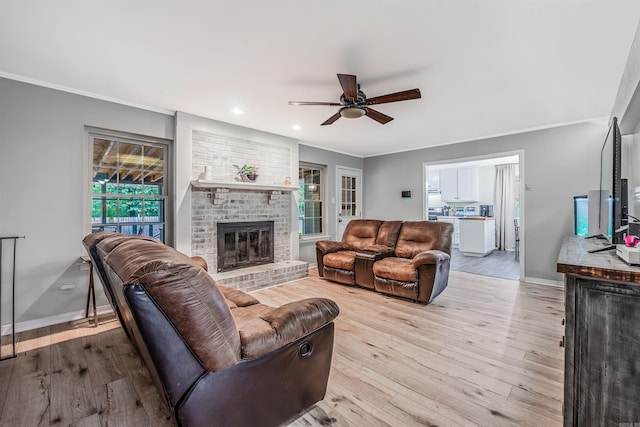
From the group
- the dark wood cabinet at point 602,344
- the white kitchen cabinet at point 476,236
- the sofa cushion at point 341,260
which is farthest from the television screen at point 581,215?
the dark wood cabinet at point 602,344

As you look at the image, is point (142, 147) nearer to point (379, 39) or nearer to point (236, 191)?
point (236, 191)

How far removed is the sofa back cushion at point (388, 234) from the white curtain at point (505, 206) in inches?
194

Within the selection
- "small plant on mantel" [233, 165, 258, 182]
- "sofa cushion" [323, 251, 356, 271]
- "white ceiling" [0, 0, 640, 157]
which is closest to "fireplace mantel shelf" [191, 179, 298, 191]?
"small plant on mantel" [233, 165, 258, 182]

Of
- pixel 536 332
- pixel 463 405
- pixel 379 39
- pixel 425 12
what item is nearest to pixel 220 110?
pixel 379 39

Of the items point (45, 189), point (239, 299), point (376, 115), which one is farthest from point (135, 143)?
point (376, 115)

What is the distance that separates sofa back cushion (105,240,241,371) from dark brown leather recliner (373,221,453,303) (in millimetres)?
2672

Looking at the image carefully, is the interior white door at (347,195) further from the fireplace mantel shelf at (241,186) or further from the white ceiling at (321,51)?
the white ceiling at (321,51)

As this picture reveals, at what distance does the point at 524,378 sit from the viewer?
6.42 feet

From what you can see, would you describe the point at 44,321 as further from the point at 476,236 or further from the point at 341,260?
the point at 476,236

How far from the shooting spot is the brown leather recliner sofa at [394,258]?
3395 millimetres

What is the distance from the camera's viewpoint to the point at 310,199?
590cm

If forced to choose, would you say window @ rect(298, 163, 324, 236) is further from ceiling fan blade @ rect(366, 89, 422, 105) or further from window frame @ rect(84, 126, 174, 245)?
ceiling fan blade @ rect(366, 89, 422, 105)

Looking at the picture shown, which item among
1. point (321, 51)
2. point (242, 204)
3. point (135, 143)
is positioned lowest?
point (242, 204)

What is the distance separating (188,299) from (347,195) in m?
5.79
